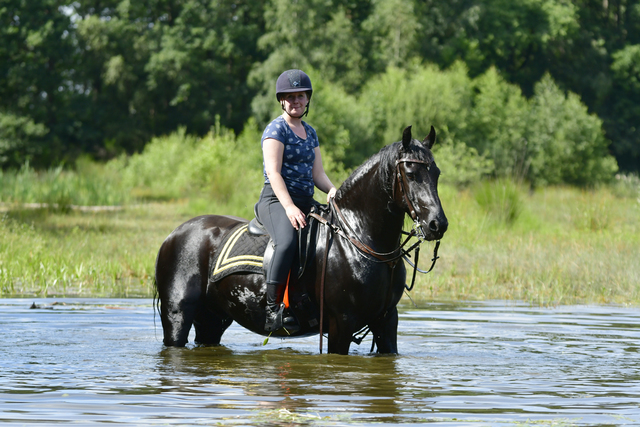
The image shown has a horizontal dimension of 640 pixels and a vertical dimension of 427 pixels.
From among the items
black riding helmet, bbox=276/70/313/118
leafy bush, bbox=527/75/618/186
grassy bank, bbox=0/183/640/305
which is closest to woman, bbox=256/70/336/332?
black riding helmet, bbox=276/70/313/118

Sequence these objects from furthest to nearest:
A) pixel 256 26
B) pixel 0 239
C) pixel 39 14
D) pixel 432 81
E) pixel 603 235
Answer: pixel 256 26 < pixel 39 14 < pixel 432 81 < pixel 603 235 < pixel 0 239

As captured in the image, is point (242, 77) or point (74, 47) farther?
point (242, 77)

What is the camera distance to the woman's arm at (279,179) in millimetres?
6371

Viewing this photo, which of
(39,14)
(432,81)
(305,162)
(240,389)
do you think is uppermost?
(39,14)

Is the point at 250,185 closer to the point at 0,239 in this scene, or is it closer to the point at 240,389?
the point at 0,239

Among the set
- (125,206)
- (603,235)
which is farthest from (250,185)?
(603,235)

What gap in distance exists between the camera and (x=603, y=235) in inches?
715

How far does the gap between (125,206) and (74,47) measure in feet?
95.2

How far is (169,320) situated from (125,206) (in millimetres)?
22398

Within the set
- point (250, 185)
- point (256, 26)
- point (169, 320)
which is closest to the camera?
point (169, 320)

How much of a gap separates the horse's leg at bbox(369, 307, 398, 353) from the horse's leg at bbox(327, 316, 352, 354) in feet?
0.80

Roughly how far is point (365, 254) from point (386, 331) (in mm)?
823

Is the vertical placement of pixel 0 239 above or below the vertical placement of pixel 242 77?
below

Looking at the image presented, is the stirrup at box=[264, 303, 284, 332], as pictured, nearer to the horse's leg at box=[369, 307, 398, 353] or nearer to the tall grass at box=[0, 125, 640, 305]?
the horse's leg at box=[369, 307, 398, 353]
